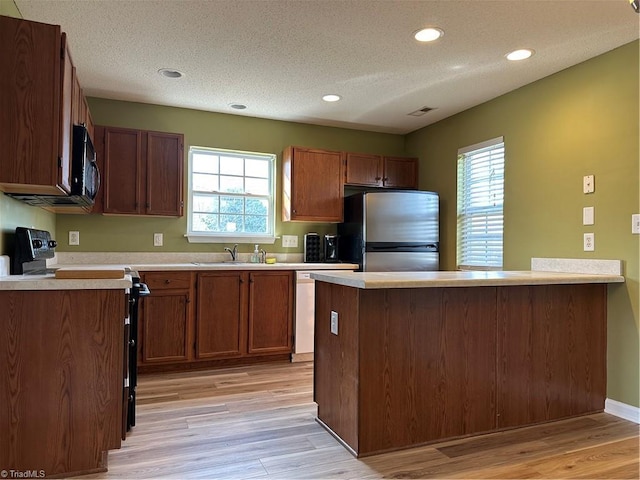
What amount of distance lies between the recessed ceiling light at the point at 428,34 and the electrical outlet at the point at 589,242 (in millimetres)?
1708

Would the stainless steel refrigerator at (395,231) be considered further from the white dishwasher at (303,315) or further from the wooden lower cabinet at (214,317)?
the wooden lower cabinet at (214,317)

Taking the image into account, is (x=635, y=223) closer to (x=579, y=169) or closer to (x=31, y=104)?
(x=579, y=169)

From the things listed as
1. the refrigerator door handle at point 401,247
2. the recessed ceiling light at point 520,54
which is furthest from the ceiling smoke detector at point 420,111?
the refrigerator door handle at point 401,247

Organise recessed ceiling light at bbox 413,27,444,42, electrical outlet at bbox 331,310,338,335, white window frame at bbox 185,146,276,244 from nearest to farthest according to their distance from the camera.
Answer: electrical outlet at bbox 331,310,338,335
recessed ceiling light at bbox 413,27,444,42
white window frame at bbox 185,146,276,244

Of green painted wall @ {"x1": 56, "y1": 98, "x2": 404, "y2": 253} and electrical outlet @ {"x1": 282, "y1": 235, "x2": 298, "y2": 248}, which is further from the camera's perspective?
electrical outlet @ {"x1": 282, "y1": 235, "x2": 298, "y2": 248}

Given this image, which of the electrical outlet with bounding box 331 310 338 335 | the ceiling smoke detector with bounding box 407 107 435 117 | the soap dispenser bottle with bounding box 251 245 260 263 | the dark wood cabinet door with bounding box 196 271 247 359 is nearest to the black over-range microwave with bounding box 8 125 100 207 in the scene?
the dark wood cabinet door with bounding box 196 271 247 359

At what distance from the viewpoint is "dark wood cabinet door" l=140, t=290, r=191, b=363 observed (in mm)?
3633

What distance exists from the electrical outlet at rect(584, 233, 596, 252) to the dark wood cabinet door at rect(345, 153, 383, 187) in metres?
2.24

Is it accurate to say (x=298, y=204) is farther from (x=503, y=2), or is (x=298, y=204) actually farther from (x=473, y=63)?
(x=503, y=2)

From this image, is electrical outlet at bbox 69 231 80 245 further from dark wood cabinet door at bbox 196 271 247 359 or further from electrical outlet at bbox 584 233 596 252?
electrical outlet at bbox 584 233 596 252

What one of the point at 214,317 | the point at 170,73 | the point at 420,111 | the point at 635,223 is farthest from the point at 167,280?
the point at 635,223

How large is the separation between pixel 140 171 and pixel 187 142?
602mm

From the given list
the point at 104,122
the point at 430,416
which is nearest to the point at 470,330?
the point at 430,416

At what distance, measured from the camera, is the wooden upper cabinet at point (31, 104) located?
2018 millimetres
